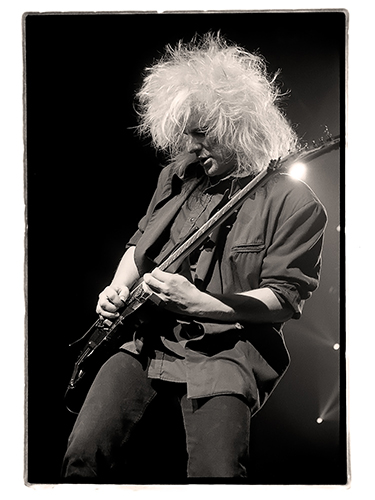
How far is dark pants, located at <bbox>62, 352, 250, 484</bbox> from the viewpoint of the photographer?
157cm

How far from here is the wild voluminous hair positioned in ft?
5.35

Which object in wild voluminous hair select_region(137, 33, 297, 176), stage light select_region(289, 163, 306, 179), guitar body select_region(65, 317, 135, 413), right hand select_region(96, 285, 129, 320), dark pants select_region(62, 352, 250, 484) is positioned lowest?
dark pants select_region(62, 352, 250, 484)

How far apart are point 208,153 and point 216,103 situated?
0.13m

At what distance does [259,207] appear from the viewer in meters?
1.60

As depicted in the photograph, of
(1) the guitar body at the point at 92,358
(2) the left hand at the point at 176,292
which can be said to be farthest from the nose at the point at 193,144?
(1) the guitar body at the point at 92,358

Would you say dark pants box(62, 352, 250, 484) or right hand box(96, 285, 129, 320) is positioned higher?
right hand box(96, 285, 129, 320)

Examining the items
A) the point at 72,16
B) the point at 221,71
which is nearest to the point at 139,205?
the point at 221,71

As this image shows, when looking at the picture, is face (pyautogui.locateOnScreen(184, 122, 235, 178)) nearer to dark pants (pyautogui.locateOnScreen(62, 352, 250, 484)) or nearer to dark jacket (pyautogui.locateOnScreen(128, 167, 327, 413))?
dark jacket (pyautogui.locateOnScreen(128, 167, 327, 413))

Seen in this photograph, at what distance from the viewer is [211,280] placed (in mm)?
1601

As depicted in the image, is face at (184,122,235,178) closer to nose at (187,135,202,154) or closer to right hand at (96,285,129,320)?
nose at (187,135,202,154)

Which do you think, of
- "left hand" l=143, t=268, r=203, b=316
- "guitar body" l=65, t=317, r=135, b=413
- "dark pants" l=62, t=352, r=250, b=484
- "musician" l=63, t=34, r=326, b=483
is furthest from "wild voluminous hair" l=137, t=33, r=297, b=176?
"dark pants" l=62, t=352, r=250, b=484

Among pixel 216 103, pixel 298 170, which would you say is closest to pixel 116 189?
pixel 216 103

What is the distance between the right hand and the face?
37cm

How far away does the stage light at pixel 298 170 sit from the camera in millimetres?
1621
